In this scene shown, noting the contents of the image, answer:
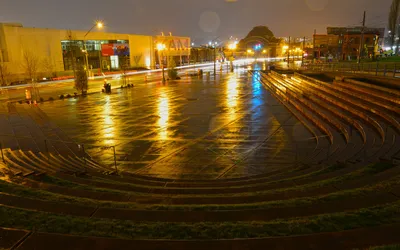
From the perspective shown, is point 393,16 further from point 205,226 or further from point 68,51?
point 205,226

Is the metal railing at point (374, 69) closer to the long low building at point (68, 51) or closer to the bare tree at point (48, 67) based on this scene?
the long low building at point (68, 51)

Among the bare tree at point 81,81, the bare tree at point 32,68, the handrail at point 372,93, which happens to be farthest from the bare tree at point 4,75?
the handrail at point 372,93

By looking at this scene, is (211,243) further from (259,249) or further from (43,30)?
(43,30)

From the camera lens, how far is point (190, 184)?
349 inches

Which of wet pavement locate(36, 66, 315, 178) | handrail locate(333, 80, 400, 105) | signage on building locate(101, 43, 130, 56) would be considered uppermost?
signage on building locate(101, 43, 130, 56)

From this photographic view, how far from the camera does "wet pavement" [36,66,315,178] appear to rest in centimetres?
1111

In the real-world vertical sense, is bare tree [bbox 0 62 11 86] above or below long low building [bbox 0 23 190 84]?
below

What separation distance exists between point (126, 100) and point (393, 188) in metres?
24.7

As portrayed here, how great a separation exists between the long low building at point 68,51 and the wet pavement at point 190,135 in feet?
84.2

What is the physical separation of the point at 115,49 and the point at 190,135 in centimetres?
6897

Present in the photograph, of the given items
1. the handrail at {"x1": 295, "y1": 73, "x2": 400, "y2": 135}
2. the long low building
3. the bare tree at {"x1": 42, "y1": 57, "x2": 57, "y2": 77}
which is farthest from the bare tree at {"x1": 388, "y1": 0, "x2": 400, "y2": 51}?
the bare tree at {"x1": 42, "y1": 57, "x2": 57, "y2": 77}

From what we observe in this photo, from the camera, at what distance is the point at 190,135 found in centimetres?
1523

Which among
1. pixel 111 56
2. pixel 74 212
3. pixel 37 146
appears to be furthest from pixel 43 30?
pixel 74 212

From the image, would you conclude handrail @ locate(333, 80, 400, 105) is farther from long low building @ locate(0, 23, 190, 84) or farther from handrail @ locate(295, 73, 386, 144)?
long low building @ locate(0, 23, 190, 84)
